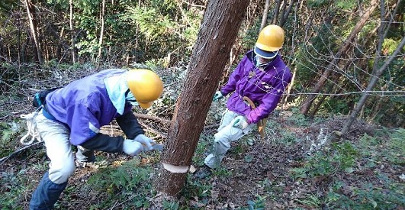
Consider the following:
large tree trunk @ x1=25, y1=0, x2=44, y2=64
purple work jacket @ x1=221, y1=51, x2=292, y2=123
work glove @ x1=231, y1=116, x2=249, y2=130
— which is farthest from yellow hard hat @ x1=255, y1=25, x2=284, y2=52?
large tree trunk @ x1=25, y1=0, x2=44, y2=64

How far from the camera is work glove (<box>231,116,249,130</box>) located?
4.05 metres

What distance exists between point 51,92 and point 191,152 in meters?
1.74

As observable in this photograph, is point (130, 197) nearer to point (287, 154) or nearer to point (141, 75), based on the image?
point (141, 75)

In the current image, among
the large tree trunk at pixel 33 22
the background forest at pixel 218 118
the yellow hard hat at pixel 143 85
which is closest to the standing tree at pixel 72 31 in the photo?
the background forest at pixel 218 118

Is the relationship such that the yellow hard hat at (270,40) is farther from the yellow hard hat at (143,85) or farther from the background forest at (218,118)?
the yellow hard hat at (143,85)

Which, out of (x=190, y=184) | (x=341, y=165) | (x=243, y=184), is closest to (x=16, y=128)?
(x=190, y=184)

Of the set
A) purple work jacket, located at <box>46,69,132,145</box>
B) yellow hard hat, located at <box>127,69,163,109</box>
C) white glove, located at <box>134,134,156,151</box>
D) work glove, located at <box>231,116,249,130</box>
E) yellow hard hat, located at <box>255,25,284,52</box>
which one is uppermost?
yellow hard hat, located at <box>255,25,284,52</box>

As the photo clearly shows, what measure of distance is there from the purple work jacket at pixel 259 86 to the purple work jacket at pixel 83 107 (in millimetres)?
1820

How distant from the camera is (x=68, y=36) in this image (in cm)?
1166

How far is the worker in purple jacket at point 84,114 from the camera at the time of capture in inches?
109

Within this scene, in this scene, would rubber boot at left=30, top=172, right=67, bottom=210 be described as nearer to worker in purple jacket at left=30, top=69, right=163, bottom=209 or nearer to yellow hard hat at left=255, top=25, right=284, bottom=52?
worker in purple jacket at left=30, top=69, right=163, bottom=209

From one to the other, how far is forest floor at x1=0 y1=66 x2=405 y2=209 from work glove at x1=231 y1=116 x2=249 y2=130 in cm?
69

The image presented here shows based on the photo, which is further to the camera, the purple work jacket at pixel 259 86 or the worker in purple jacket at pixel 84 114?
the purple work jacket at pixel 259 86

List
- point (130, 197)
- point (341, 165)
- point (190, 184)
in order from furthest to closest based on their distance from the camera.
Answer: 1. point (341, 165)
2. point (190, 184)
3. point (130, 197)
